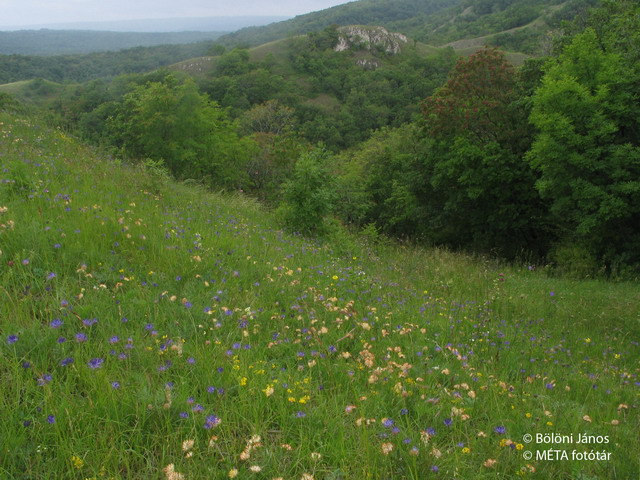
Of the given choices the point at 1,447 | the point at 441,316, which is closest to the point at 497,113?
the point at 441,316

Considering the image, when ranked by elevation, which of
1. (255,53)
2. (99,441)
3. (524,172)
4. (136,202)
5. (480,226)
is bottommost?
(480,226)

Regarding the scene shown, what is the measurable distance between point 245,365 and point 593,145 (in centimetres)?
1454

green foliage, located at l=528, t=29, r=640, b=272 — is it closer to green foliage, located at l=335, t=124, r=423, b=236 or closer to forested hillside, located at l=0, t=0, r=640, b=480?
forested hillside, located at l=0, t=0, r=640, b=480

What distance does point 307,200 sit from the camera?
9320 millimetres

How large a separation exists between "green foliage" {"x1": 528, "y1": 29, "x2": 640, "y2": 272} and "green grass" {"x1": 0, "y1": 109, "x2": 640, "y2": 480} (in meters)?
9.19

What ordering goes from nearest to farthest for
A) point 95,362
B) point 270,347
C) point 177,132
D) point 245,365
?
point 95,362, point 245,365, point 270,347, point 177,132

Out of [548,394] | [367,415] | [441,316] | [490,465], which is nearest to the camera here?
[490,465]

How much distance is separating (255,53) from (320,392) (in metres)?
143

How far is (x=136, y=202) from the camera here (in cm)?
575

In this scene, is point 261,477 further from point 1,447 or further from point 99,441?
point 1,447

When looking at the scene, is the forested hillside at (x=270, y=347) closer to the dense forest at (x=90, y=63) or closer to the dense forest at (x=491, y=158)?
the dense forest at (x=491, y=158)

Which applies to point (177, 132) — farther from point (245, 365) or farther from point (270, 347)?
point (245, 365)

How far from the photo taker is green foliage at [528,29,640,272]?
1269 cm

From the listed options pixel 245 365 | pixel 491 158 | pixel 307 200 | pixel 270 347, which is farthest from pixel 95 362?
pixel 491 158
